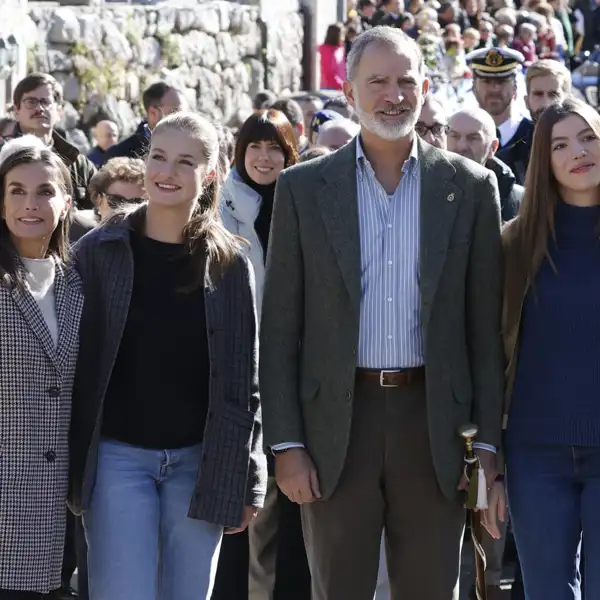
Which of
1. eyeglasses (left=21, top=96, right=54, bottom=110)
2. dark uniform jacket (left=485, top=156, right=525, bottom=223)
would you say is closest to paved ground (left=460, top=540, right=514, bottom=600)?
dark uniform jacket (left=485, top=156, right=525, bottom=223)

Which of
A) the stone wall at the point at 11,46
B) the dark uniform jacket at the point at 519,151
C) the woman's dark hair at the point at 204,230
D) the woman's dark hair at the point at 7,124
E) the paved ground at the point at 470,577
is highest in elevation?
the stone wall at the point at 11,46

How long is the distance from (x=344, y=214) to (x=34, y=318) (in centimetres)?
101

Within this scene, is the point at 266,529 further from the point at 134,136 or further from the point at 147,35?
the point at 147,35

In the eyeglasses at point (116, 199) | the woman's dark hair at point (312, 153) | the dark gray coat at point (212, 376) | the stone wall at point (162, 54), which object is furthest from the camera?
the stone wall at point (162, 54)

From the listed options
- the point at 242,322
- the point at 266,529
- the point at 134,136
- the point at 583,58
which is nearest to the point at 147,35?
the point at 134,136

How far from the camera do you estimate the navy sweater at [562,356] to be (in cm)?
486

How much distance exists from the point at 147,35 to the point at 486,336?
38.3 feet

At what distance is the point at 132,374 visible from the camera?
4.79 m

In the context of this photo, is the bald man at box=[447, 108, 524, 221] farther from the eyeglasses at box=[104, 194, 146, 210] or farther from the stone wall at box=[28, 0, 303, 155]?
the stone wall at box=[28, 0, 303, 155]

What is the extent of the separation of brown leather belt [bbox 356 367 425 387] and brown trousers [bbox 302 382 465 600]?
0.06ft

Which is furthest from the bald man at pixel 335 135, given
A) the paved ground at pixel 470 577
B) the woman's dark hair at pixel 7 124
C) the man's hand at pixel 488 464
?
the man's hand at pixel 488 464

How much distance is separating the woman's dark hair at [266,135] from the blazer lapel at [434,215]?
72.4 inches

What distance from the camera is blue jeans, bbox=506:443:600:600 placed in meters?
4.81

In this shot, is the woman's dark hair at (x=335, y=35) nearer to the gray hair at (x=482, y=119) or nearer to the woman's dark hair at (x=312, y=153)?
the gray hair at (x=482, y=119)
